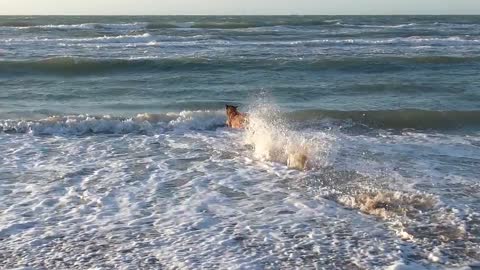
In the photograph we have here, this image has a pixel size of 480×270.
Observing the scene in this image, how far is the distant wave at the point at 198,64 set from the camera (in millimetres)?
21516

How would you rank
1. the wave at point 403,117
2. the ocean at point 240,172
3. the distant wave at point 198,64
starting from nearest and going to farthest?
the ocean at point 240,172
the wave at point 403,117
the distant wave at point 198,64

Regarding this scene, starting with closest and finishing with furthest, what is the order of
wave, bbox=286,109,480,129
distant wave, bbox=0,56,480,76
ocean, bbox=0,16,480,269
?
ocean, bbox=0,16,480,269
wave, bbox=286,109,480,129
distant wave, bbox=0,56,480,76

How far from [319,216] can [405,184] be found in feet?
5.56

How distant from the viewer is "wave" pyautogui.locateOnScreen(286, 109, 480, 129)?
40.7 feet

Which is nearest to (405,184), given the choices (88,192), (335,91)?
(88,192)

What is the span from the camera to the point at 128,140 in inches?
423

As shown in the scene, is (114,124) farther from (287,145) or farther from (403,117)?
(403,117)

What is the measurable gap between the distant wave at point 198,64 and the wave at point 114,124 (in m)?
9.24

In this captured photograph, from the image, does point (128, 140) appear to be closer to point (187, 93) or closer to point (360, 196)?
point (360, 196)

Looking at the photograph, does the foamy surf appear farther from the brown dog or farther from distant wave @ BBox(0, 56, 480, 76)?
distant wave @ BBox(0, 56, 480, 76)

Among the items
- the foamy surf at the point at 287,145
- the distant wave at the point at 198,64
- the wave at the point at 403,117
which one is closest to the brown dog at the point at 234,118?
the foamy surf at the point at 287,145

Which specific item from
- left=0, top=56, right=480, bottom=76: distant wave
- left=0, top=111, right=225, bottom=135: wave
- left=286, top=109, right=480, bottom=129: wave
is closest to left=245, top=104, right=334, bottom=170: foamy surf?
left=0, top=111, right=225, bottom=135: wave

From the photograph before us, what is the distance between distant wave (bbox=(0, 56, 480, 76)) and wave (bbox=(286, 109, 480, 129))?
27.2 ft

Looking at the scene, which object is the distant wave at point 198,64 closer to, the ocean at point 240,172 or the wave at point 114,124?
the ocean at point 240,172
